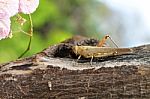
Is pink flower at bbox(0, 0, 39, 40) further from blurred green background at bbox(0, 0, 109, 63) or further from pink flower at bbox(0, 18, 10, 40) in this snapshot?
blurred green background at bbox(0, 0, 109, 63)

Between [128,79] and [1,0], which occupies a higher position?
[1,0]

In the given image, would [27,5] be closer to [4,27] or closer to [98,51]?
[4,27]

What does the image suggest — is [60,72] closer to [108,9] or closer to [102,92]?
[102,92]

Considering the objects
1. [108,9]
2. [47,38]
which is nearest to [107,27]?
[108,9]

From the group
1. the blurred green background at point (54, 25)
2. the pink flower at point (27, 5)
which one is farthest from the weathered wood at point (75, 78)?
the blurred green background at point (54, 25)

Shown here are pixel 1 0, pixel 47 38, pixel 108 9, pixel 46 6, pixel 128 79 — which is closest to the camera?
pixel 128 79

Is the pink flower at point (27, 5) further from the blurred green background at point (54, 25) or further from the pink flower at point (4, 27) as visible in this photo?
the blurred green background at point (54, 25)

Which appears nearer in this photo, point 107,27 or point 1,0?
point 1,0
